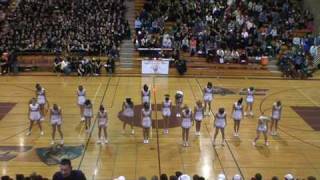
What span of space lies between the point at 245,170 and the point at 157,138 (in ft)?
13.8

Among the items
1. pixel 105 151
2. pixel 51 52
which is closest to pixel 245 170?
pixel 105 151

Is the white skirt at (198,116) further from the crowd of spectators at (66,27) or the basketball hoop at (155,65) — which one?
the crowd of spectators at (66,27)

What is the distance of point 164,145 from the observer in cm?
1942

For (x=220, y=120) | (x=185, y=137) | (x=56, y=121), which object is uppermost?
(x=220, y=120)

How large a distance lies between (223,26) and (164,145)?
16225 mm

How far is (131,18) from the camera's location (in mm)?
36656

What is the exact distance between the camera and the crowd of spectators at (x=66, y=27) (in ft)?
103

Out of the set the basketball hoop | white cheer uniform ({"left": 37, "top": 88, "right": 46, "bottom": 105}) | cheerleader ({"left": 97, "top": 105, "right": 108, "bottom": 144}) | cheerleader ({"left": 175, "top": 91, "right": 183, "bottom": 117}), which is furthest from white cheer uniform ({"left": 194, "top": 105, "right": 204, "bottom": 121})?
the basketball hoop

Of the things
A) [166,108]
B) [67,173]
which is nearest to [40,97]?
[166,108]

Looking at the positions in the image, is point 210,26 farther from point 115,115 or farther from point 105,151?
point 105,151

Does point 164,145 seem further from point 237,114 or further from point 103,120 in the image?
point 237,114

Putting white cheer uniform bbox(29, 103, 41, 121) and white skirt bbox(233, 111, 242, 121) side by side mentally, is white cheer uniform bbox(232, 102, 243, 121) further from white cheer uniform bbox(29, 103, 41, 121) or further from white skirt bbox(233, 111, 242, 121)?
white cheer uniform bbox(29, 103, 41, 121)

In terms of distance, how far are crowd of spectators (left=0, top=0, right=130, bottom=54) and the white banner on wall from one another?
2049 mm

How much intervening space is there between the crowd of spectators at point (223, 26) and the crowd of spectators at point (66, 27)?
177cm
